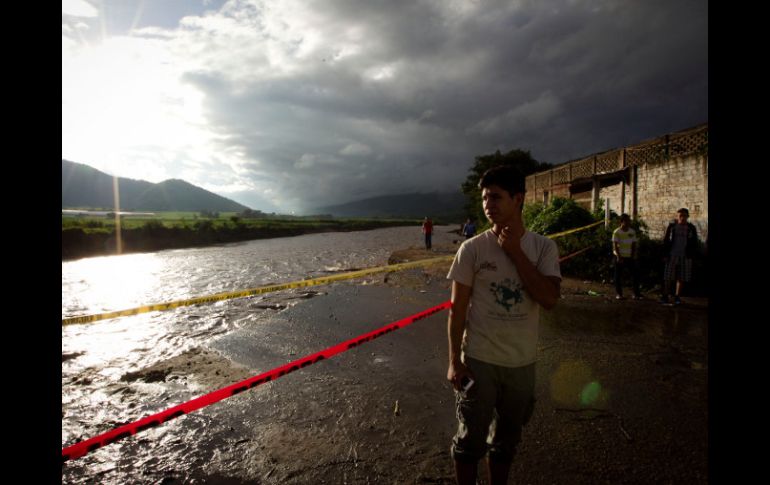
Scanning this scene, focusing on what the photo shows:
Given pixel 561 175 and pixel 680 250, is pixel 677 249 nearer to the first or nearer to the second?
pixel 680 250

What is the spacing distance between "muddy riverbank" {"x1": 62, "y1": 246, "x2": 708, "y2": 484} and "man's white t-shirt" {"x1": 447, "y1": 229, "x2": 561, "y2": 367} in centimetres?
126

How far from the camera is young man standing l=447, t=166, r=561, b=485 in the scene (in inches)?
80.4

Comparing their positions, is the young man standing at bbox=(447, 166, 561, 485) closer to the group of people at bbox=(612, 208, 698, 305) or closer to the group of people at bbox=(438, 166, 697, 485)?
the group of people at bbox=(438, 166, 697, 485)

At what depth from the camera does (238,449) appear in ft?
9.94

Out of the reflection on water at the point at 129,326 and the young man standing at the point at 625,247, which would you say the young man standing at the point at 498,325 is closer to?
the reflection on water at the point at 129,326

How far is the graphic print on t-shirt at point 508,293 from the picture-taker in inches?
82.7

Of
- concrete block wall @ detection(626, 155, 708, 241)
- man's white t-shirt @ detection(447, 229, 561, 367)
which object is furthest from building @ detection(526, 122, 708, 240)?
man's white t-shirt @ detection(447, 229, 561, 367)

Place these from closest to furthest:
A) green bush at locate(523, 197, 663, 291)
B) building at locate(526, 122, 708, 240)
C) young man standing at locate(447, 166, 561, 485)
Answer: young man standing at locate(447, 166, 561, 485), building at locate(526, 122, 708, 240), green bush at locate(523, 197, 663, 291)

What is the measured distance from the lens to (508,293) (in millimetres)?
2105

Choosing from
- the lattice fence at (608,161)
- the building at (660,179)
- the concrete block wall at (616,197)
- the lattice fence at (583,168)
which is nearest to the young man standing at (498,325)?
the building at (660,179)

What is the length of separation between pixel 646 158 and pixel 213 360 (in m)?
15.6

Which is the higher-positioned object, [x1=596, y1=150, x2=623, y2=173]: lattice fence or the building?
[x1=596, y1=150, x2=623, y2=173]: lattice fence

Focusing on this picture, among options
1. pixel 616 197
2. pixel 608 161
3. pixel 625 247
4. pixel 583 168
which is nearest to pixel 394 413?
pixel 625 247

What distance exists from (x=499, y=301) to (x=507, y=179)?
0.75 meters
